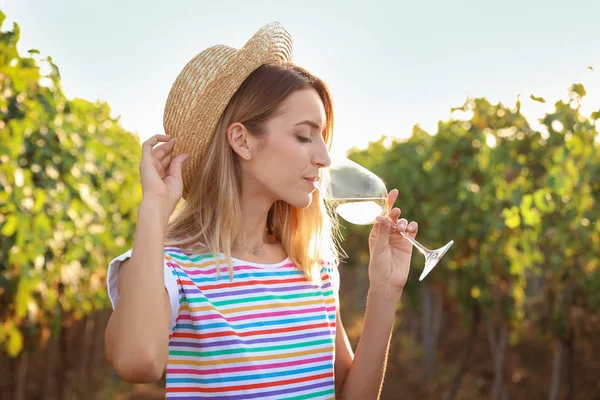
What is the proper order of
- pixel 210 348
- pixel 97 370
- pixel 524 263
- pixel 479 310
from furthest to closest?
1. pixel 97 370
2. pixel 479 310
3. pixel 524 263
4. pixel 210 348

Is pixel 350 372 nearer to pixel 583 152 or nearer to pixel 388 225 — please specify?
pixel 388 225

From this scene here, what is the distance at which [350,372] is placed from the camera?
6.38 feet

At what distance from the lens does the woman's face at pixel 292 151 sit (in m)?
1.78

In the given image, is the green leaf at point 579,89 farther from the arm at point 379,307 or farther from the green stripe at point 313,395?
the green stripe at point 313,395

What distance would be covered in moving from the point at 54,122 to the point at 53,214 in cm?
65

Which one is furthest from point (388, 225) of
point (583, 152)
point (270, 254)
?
point (583, 152)

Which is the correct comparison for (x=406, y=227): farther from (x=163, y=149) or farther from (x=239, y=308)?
(x=163, y=149)

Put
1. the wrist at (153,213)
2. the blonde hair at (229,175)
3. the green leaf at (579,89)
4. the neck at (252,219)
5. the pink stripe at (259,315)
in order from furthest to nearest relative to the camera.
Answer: the green leaf at (579,89) < the neck at (252,219) < the blonde hair at (229,175) < the pink stripe at (259,315) < the wrist at (153,213)

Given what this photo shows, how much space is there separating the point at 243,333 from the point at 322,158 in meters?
0.49

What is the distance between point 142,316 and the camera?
1495mm

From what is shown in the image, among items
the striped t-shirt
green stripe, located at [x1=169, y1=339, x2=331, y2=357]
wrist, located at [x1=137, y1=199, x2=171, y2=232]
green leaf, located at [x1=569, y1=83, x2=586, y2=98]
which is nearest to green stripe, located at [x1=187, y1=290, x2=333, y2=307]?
the striped t-shirt

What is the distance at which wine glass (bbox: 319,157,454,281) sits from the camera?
1.85 m

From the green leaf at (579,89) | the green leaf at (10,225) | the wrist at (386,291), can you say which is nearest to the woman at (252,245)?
the wrist at (386,291)

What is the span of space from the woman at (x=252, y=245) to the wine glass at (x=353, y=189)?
0.05m
